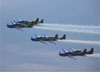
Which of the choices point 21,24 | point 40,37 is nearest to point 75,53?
point 40,37

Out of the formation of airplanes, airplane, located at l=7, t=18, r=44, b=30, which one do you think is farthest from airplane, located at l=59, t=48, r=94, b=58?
airplane, located at l=7, t=18, r=44, b=30

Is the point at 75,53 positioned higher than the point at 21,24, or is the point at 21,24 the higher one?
the point at 21,24

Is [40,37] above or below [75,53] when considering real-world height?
above

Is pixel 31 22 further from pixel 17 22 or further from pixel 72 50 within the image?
pixel 72 50

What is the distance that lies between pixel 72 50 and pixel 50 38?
7.14 m

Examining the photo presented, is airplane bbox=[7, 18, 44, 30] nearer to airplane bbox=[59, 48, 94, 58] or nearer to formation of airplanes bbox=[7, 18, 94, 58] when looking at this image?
formation of airplanes bbox=[7, 18, 94, 58]

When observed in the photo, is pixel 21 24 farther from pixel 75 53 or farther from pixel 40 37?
pixel 75 53

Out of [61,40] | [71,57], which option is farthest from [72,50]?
[61,40]

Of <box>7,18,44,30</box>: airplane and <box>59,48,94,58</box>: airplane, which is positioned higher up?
<box>7,18,44,30</box>: airplane

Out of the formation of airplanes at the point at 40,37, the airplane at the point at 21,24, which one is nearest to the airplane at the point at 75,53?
the formation of airplanes at the point at 40,37

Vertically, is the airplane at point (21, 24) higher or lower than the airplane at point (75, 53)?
higher

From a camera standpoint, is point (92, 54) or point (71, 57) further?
point (71, 57)

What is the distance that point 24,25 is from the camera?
55.6 meters

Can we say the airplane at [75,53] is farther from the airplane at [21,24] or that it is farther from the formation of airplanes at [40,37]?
the airplane at [21,24]
